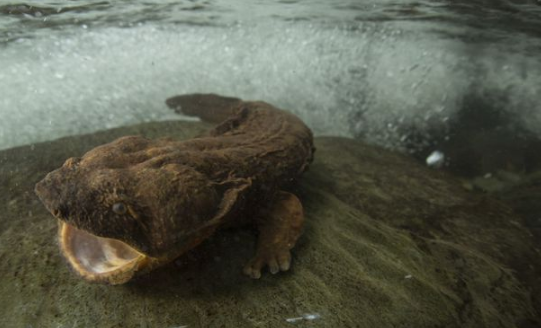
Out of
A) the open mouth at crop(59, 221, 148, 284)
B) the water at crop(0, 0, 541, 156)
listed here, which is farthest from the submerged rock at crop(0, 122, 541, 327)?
the water at crop(0, 0, 541, 156)

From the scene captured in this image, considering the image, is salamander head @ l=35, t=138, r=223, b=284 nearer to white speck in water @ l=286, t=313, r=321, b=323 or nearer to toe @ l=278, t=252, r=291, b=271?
toe @ l=278, t=252, r=291, b=271

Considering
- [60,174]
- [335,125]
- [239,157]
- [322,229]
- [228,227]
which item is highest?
[60,174]

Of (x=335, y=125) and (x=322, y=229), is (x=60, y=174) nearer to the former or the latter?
(x=322, y=229)

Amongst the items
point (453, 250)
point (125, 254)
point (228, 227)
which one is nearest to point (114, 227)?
point (125, 254)

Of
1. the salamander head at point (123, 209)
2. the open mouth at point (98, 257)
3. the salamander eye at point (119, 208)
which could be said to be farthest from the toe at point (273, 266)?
the salamander eye at point (119, 208)

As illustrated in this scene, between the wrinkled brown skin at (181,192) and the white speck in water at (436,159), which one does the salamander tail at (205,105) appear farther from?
the white speck in water at (436,159)

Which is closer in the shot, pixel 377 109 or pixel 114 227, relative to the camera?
pixel 114 227
